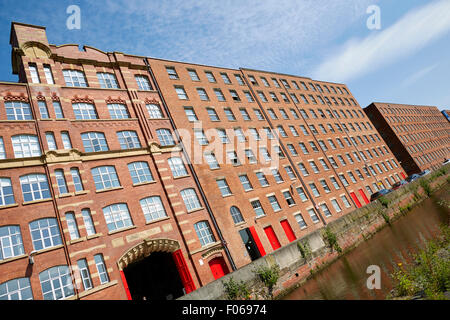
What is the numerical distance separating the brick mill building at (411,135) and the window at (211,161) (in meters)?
45.4

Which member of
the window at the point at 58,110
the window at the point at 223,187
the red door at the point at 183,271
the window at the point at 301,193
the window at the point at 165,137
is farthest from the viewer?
the window at the point at 301,193

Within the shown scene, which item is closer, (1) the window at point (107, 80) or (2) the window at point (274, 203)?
(1) the window at point (107, 80)

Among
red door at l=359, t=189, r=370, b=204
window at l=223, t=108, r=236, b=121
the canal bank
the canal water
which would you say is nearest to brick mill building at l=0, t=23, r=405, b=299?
window at l=223, t=108, r=236, b=121

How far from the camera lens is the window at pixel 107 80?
23894mm

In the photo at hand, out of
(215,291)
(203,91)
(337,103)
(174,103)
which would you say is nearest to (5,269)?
(215,291)

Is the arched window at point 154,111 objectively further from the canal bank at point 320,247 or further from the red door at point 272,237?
the canal bank at point 320,247

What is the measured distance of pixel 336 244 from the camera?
22.9 m

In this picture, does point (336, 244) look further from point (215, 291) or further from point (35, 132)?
point (35, 132)

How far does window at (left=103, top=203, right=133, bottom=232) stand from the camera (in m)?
18.2

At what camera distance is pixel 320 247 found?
2184 centimetres

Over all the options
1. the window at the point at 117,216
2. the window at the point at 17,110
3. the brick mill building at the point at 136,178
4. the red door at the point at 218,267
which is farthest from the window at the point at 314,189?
the window at the point at 17,110

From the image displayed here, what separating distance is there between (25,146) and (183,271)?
14295 millimetres

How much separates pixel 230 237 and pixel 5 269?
14.7m

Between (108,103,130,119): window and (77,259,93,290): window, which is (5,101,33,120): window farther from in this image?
(77,259,93,290): window
